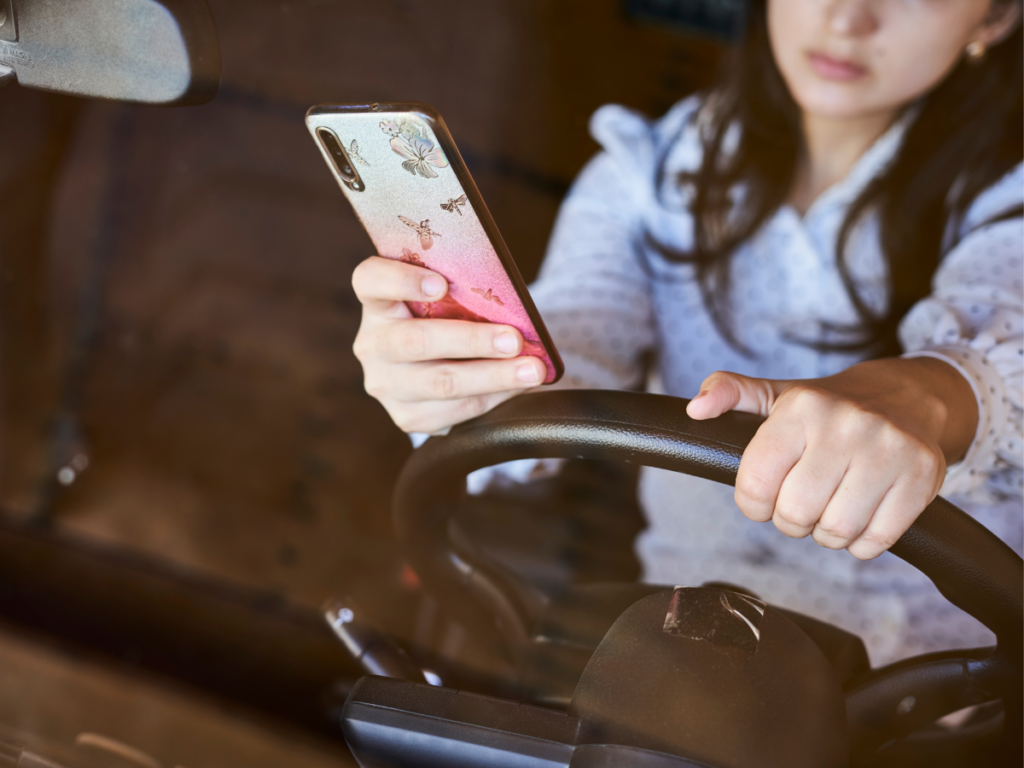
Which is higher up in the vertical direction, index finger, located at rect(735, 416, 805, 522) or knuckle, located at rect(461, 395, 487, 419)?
index finger, located at rect(735, 416, 805, 522)

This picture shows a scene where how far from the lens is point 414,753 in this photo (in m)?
0.34

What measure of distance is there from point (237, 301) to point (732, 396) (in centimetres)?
83

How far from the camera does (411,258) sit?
Result: 426 mm

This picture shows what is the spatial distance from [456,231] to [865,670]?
0.34 meters

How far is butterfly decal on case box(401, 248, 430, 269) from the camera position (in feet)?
1.38

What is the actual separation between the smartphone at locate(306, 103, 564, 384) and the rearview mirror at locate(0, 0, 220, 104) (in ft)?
0.19

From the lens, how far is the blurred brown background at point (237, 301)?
93 cm

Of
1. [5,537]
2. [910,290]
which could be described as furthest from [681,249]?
[5,537]

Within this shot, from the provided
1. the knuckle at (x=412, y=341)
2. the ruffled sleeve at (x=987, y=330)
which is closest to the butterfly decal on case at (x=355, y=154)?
the knuckle at (x=412, y=341)

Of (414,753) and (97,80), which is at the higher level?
(97,80)

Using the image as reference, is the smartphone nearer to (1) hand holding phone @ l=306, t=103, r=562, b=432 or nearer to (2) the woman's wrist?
(1) hand holding phone @ l=306, t=103, r=562, b=432

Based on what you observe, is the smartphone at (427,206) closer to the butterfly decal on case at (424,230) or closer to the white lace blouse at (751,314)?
the butterfly decal on case at (424,230)

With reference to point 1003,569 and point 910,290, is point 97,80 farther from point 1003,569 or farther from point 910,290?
point 910,290

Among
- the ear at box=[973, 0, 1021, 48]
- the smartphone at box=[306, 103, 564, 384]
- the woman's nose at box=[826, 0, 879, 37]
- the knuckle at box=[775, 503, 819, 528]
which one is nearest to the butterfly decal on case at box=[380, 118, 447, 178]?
the smartphone at box=[306, 103, 564, 384]
